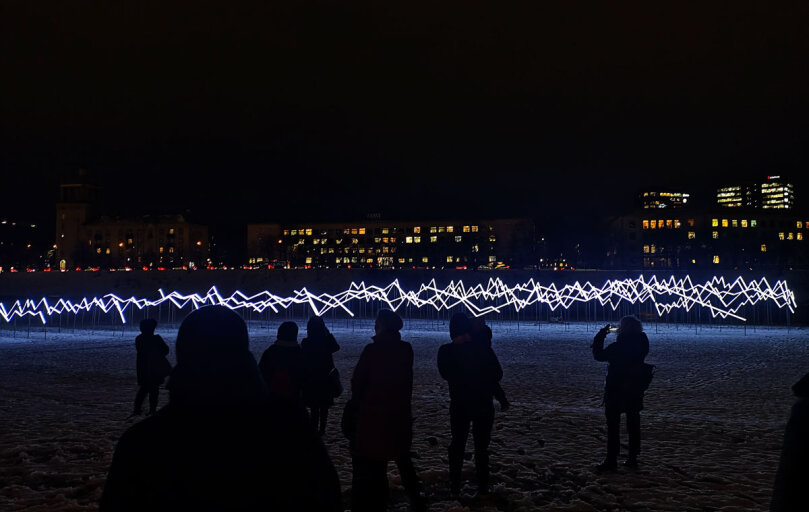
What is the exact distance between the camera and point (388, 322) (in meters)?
6.25

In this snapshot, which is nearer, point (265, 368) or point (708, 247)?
point (265, 368)

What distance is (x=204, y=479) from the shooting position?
2.24 m

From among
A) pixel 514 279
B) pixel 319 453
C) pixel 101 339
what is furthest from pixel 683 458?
pixel 514 279

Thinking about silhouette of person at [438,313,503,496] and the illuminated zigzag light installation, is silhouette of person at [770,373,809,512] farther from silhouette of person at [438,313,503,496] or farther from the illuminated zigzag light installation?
the illuminated zigzag light installation

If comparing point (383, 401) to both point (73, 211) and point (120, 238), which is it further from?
point (73, 211)

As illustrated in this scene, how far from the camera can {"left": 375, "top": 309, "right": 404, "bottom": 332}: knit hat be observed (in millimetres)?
6219

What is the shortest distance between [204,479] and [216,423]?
0.60 ft

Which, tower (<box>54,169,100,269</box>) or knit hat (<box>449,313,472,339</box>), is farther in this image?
tower (<box>54,169,100,269</box>)

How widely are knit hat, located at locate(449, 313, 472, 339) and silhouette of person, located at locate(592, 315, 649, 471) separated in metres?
1.86

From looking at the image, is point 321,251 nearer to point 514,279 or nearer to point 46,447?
point 514,279

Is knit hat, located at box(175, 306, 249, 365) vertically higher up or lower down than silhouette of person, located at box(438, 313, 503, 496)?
higher up

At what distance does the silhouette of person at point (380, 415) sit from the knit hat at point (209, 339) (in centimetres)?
338

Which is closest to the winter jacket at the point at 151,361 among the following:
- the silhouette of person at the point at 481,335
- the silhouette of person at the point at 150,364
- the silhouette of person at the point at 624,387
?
the silhouette of person at the point at 150,364

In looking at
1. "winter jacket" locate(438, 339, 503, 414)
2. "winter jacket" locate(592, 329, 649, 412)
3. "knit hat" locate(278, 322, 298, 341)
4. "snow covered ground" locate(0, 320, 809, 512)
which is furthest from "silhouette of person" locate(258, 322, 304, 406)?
"winter jacket" locate(592, 329, 649, 412)
